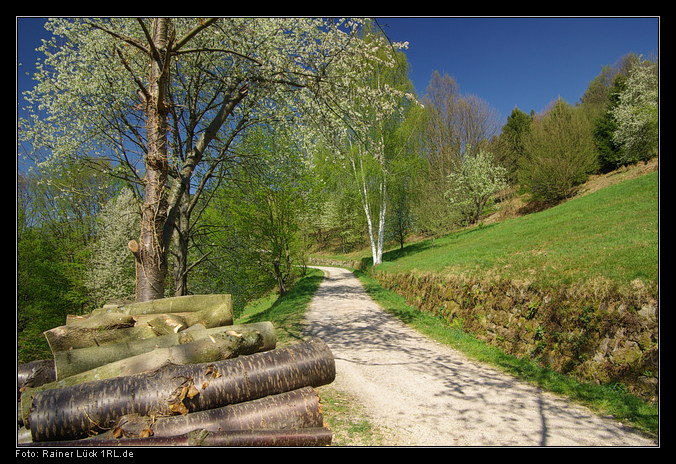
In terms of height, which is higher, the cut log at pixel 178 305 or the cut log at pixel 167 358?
the cut log at pixel 178 305

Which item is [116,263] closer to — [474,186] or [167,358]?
[167,358]

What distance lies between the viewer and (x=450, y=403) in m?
4.36

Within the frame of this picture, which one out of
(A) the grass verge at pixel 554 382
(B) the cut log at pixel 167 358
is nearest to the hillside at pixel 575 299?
(A) the grass verge at pixel 554 382

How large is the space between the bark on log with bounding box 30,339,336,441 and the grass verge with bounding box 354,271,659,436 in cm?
367

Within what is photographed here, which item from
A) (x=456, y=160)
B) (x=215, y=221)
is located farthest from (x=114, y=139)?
(x=456, y=160)

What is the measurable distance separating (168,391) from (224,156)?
24.4ft

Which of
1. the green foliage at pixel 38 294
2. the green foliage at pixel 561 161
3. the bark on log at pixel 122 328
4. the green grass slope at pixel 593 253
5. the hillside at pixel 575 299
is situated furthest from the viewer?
the green foliage at pixel 561 161

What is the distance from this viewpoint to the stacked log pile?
8.29 feet

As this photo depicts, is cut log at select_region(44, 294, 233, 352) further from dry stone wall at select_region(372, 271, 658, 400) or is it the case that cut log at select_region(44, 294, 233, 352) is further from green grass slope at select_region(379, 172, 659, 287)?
green grass slope at select_region(379, 172, 659, 287)

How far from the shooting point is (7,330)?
10.2 feet

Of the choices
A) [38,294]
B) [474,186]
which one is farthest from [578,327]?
[474,186]

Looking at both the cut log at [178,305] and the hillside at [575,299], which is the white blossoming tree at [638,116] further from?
the cut log at [178,305]

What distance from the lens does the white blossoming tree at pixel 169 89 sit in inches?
214

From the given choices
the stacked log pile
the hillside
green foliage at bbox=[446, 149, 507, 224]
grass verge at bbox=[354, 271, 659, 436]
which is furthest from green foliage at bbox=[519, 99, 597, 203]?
the stacked log pile
